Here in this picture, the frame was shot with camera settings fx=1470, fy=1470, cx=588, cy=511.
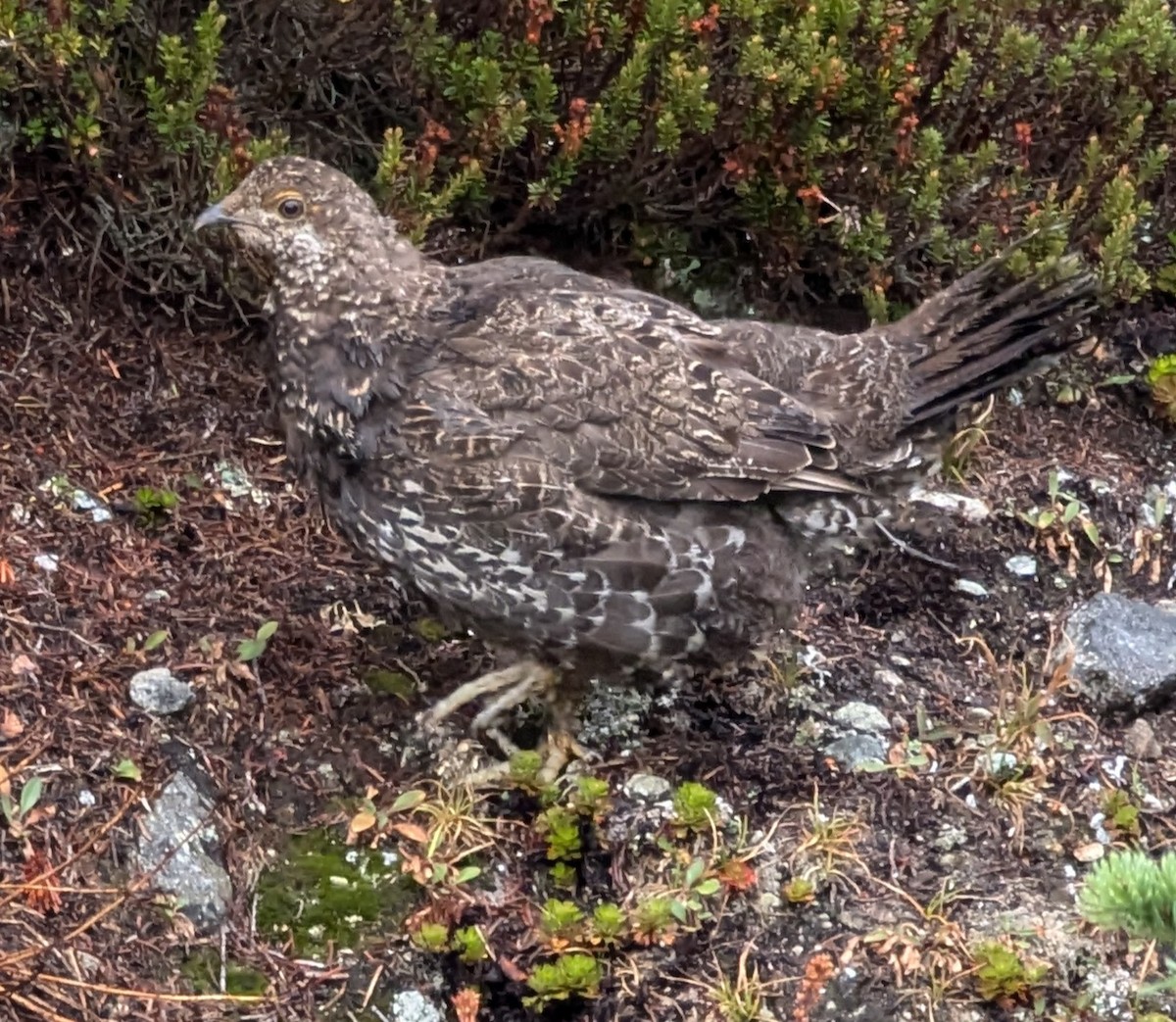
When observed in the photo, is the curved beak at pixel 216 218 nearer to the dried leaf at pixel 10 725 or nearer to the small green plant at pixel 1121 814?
the dried leaf at pixel 10 725

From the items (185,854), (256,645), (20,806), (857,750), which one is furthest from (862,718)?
(20,806)

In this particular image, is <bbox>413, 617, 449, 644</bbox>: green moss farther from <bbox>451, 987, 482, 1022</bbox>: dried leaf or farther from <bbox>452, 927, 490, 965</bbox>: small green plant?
<bbox>451, 987, 482, 1022</bbox>: dried leaf

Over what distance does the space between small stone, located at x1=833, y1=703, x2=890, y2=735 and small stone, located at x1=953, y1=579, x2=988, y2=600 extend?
0.64 m

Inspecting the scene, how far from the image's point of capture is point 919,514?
4973mm

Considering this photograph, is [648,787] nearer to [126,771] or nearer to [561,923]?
[561,923]

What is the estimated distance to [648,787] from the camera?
158 inches

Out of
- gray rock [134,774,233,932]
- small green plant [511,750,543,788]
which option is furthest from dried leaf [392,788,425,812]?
gray rock [134,774,233,932]

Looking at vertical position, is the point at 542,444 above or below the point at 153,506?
above

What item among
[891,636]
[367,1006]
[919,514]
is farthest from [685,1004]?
[919,514]

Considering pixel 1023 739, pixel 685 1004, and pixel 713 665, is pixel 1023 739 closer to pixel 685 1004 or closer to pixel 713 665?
pixel 713 665

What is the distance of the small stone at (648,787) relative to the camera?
13.1 feet

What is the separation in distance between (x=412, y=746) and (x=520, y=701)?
1.08ft

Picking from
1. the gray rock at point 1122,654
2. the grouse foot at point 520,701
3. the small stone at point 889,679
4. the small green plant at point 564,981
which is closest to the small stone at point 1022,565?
the gray rock at point 1122,654

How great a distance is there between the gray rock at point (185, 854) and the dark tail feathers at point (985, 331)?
7.26 feet
